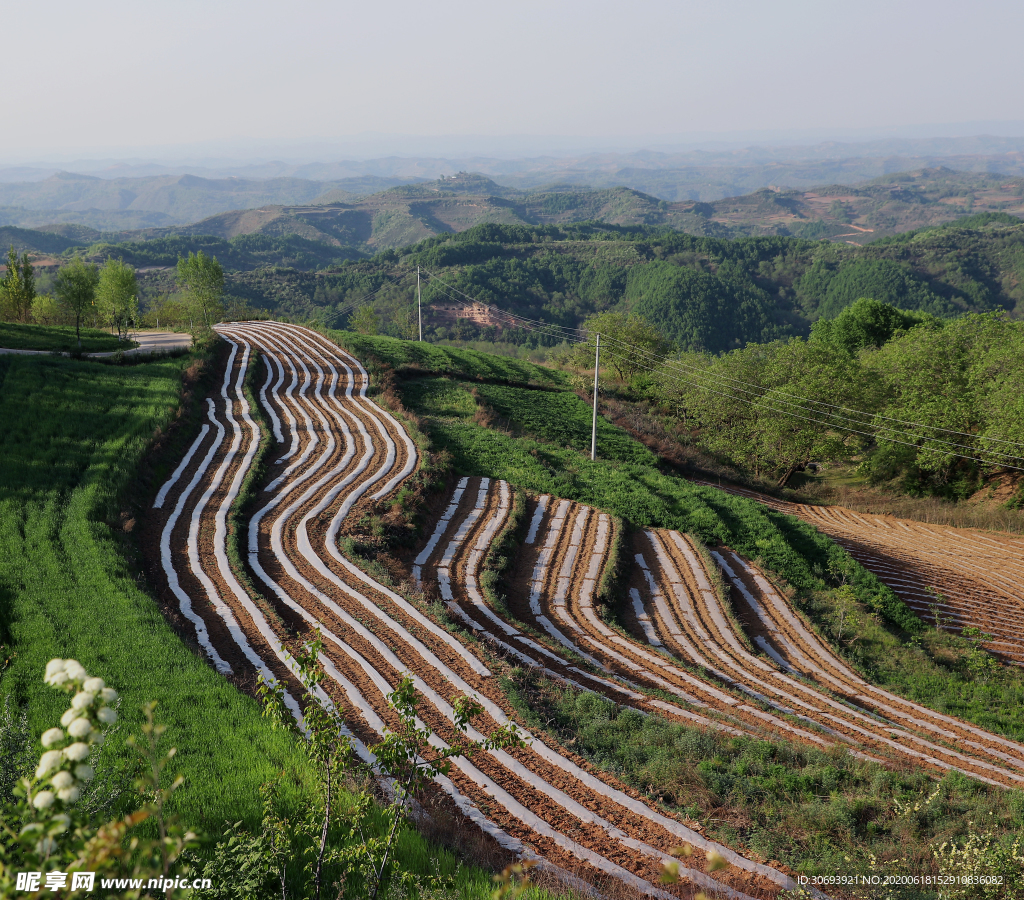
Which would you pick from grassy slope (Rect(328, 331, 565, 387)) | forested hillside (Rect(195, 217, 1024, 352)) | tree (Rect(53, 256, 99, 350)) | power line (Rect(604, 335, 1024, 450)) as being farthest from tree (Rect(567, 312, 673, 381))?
forested hillside (Rect(195, 217, 1024, 352))

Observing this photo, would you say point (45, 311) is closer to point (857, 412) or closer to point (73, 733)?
point (857, 412)

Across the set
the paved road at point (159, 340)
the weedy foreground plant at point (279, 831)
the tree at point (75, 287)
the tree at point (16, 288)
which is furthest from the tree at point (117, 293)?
the weedy foreground plant at point (279, 831)

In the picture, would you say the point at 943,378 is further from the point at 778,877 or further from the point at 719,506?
the point at 778,877

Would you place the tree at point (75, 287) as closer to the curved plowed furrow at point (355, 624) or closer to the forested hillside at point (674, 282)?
the curved plowed furrow at point (355, 624)

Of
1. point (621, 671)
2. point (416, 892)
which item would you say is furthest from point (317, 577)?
point (416, 892)

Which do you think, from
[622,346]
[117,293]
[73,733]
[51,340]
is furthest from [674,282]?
[73,733]

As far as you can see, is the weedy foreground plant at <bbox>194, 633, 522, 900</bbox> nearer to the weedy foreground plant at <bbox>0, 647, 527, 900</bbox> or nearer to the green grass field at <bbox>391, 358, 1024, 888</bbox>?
the weedy foreground plant at <bbox>0, 647, 527, 900</bbox>
